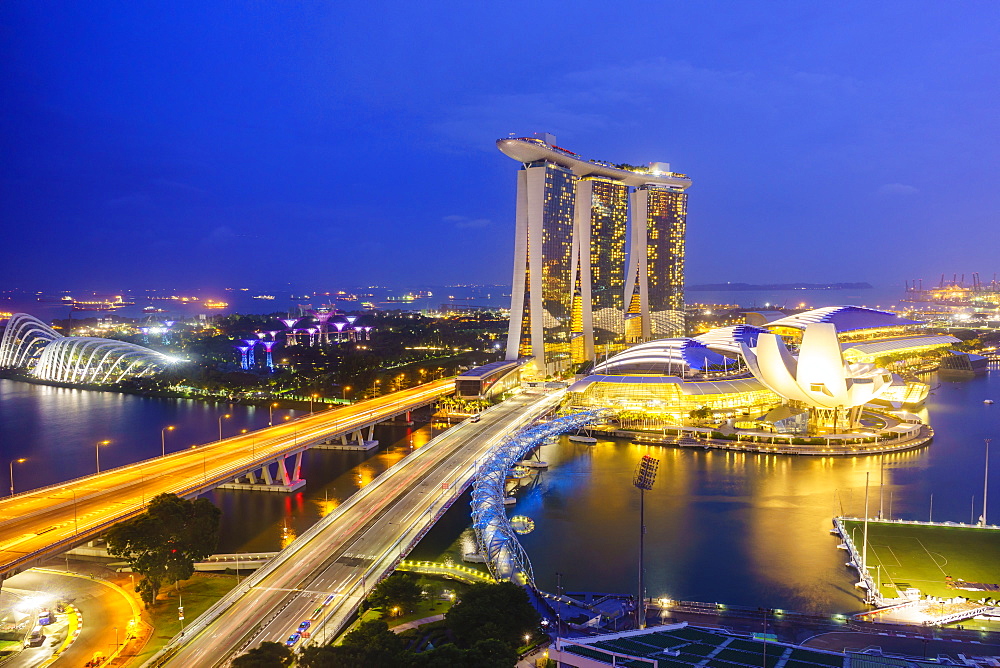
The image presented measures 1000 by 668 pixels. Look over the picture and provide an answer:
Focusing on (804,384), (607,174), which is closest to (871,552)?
(804,384)

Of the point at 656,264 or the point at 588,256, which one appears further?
the point at 656,264

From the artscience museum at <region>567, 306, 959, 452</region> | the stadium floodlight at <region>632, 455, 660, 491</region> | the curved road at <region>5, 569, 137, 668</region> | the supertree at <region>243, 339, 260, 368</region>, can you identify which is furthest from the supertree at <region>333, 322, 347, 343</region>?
the stadium floodlight at <region>632, 455, 660, 491</region>

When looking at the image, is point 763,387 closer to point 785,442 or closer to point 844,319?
point 785,442

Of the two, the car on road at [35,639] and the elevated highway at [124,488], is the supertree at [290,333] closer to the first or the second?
the elevated highway at [124,488]

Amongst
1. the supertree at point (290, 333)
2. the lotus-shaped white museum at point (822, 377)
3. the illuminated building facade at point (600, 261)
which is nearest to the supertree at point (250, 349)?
the supertree at point (290, 333)

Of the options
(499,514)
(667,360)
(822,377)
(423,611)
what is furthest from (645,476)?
(667,360)

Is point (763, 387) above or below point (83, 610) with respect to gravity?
above
